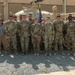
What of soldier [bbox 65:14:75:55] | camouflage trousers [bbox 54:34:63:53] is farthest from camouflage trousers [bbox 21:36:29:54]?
soldier [bbox 65:14:75:55]

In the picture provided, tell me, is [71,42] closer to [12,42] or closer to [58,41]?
[58,41]

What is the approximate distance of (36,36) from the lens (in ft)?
37.0

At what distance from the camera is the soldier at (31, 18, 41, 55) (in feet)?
36.9

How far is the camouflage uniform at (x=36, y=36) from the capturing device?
1123 cm

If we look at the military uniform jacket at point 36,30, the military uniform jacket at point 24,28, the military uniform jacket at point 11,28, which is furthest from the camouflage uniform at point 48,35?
the military uniform jacket at point 11,28

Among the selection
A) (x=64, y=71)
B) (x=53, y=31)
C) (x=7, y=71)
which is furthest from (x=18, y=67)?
(x=53, y=31)

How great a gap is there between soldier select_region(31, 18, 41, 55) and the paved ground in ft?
1.30

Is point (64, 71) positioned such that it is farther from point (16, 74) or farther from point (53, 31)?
point (53, 31)

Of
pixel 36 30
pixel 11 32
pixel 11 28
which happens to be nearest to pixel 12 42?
pixel 11 32

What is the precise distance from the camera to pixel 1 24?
37.6 ft

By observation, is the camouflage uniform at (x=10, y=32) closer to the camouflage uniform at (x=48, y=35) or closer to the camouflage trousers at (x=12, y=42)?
the camouflage trousers at (x=12, y=42)

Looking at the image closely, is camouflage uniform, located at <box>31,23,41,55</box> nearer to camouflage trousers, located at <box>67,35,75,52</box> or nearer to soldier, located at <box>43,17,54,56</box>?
soldier, located at <box>43,17,54,56</box>

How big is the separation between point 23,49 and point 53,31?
4.59ft

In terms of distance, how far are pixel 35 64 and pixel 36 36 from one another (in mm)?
1771
